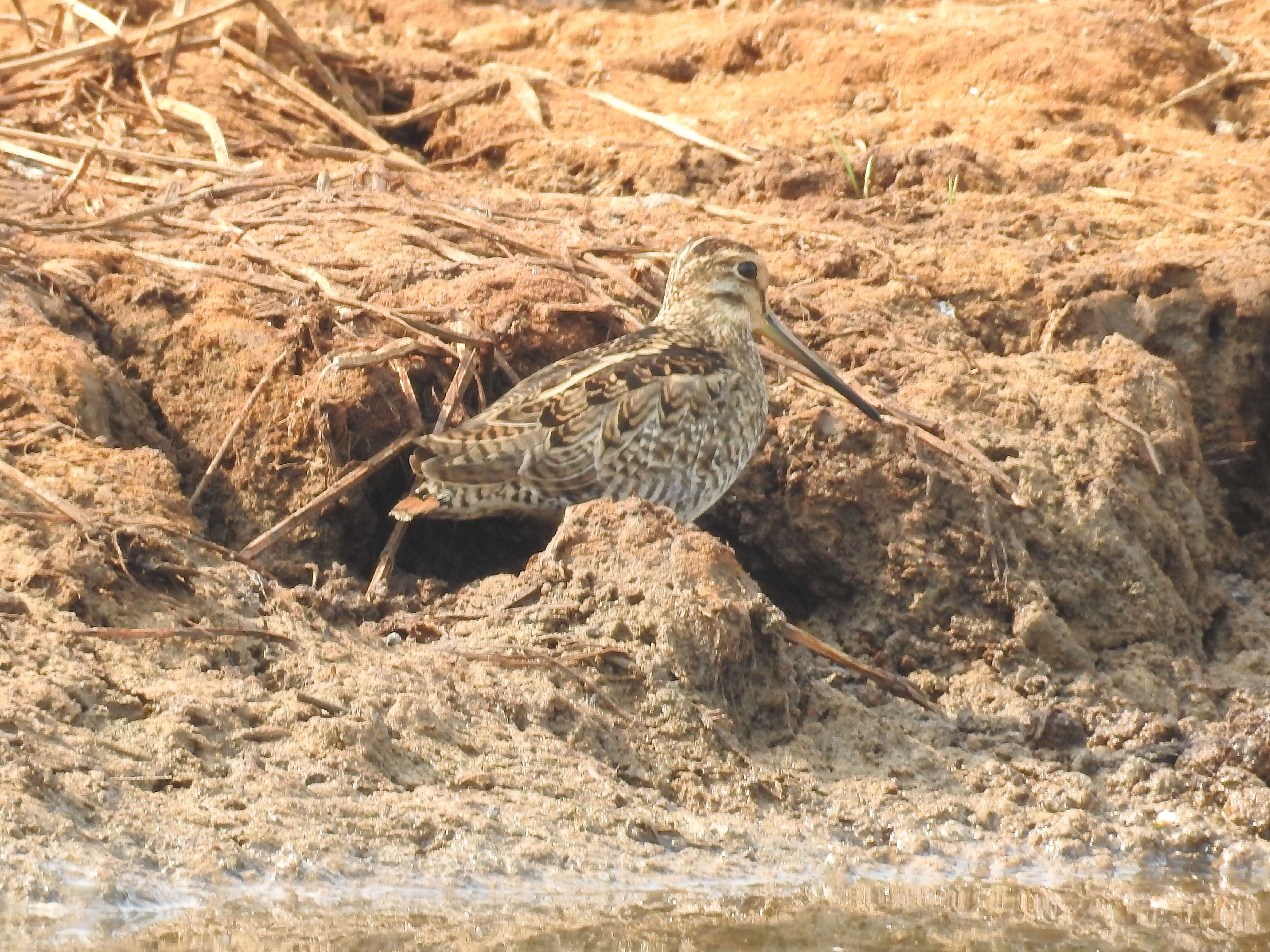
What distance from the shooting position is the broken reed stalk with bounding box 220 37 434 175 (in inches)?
328

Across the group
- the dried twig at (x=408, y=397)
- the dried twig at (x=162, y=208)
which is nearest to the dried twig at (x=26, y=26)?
the dried twig at (x=162, y=208)

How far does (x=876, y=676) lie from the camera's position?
229 inches

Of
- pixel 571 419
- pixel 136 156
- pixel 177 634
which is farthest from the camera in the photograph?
pixel 136 156

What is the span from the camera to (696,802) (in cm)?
497

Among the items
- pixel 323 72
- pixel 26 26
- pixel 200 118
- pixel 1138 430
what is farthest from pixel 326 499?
pixel 26 26

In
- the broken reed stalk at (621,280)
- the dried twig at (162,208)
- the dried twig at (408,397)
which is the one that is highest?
the dried twig at (162,208)

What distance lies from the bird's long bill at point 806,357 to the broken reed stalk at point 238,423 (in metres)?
1.65

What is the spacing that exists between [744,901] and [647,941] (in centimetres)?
33

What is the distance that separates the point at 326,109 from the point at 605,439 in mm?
3345

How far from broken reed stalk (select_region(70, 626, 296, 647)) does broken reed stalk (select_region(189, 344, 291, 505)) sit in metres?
1.09

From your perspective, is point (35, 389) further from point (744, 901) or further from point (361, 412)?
point (744, 901)

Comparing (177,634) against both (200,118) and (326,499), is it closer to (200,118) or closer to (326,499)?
(326,499)

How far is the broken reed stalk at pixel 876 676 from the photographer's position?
5738 mm

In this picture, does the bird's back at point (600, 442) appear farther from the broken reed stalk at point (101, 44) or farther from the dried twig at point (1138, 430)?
the broken reed stalk at point (101, 44)
